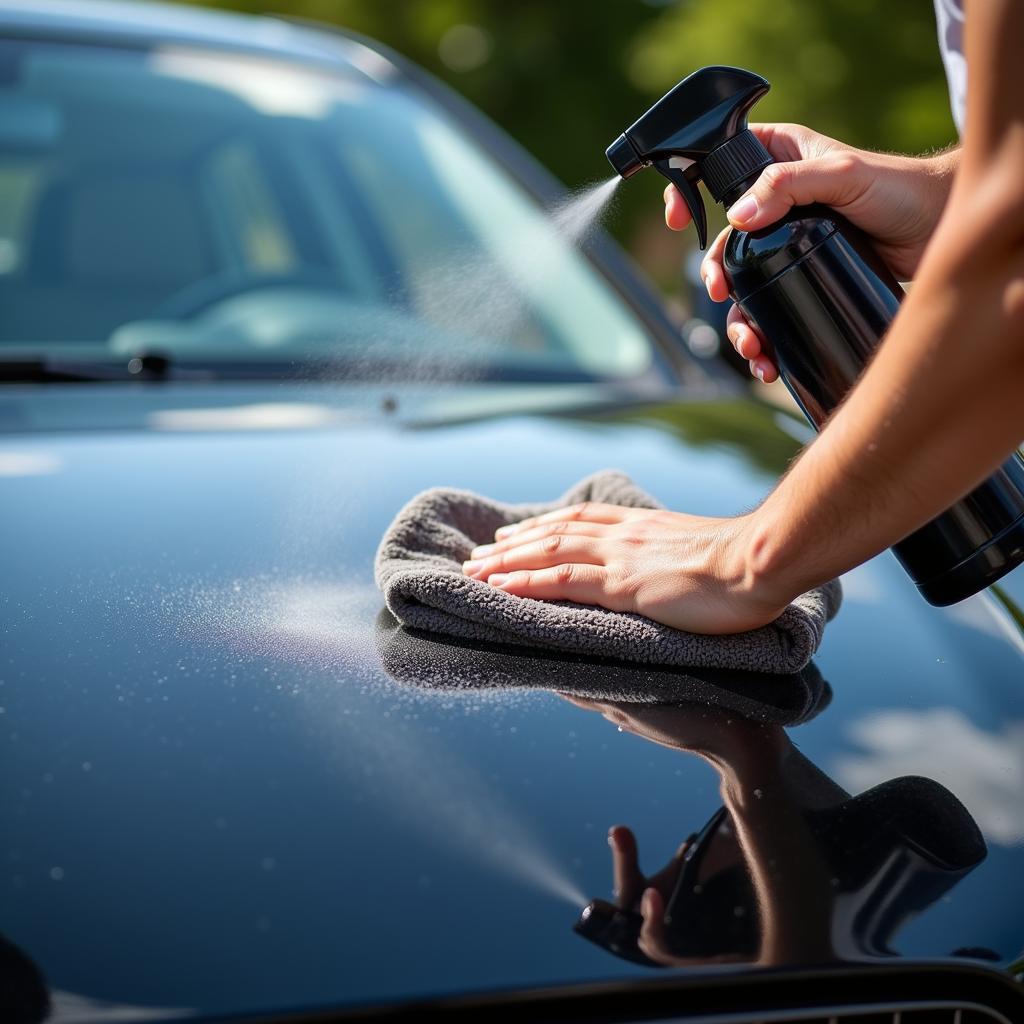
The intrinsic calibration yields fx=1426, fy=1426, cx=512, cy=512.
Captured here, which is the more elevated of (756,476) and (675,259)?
(756,476)

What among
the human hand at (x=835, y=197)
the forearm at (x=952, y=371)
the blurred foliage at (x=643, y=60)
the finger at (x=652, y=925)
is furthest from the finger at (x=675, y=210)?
the blurred foliage at (x=643, y=60)

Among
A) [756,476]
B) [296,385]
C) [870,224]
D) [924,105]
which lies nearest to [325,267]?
[296,385]

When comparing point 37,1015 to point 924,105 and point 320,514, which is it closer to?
point 320,514

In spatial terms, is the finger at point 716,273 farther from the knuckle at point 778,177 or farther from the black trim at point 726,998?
the black trim at point 726,998

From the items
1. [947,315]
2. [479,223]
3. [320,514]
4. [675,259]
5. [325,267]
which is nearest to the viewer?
[947,315]

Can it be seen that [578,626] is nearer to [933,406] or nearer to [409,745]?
[409,745]

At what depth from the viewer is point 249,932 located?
38.6 inches

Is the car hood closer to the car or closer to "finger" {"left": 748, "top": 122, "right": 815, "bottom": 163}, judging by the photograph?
the car

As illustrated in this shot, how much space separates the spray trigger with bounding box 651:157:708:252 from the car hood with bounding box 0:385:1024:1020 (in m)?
0.43

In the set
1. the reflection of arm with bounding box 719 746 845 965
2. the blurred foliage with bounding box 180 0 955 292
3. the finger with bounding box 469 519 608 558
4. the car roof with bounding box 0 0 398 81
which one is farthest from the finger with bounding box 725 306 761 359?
the blurred foliage with bounding box 180 0 955 292

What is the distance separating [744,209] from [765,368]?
21 centimetres

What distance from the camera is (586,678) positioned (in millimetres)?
1310

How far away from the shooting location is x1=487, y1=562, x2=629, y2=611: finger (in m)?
1.39

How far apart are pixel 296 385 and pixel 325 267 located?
0.66 meters
